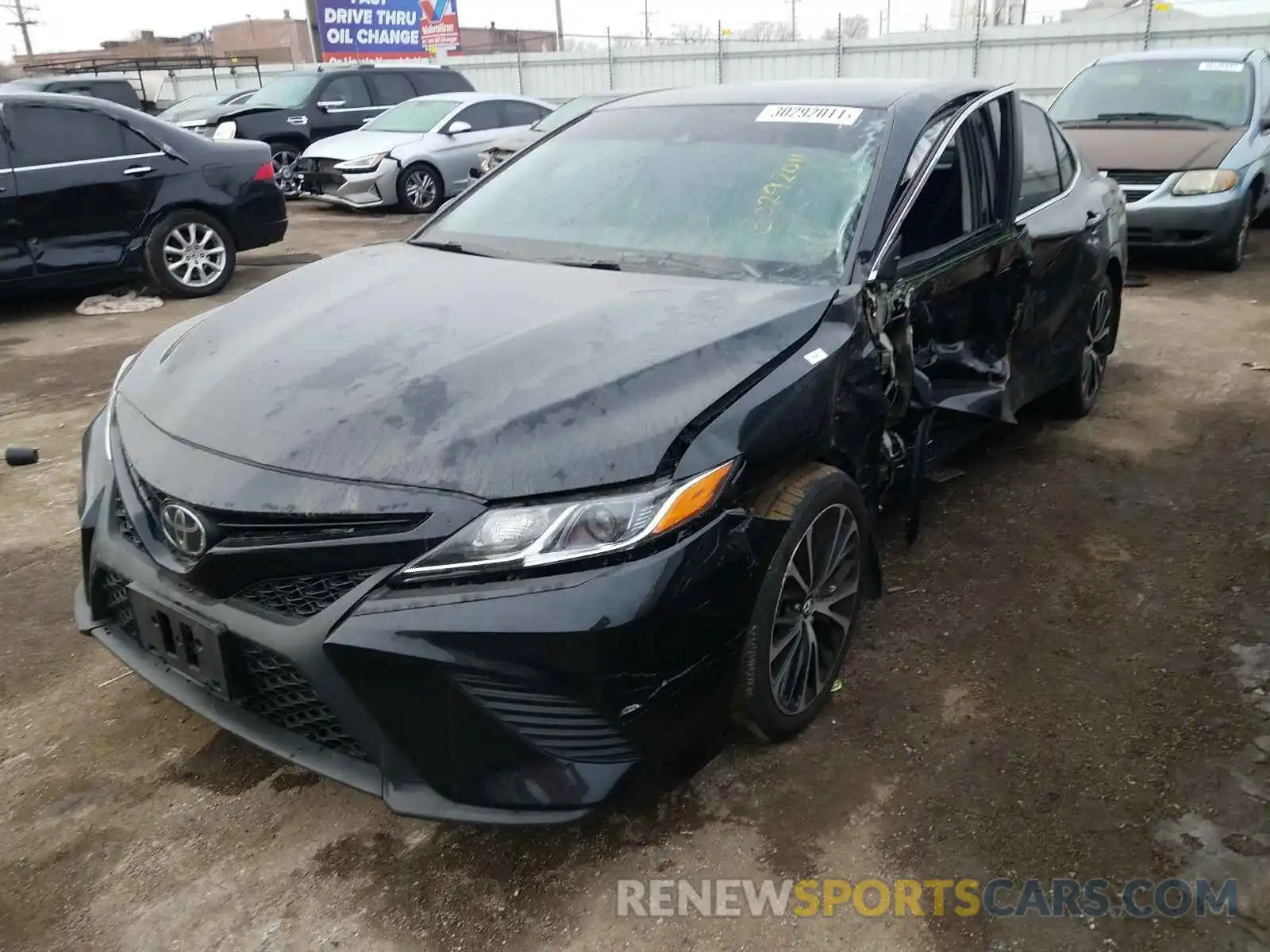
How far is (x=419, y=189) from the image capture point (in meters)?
12.5

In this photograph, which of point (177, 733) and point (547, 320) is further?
point (177, 733)

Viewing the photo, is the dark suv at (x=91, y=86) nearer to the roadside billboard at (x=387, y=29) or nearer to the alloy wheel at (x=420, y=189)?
the alloy wheel at (x=420, y=189)

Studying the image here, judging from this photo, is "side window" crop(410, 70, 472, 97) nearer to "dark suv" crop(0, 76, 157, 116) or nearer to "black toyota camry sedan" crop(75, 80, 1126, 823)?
"dark suv" crop(0, 76, 157, 116)

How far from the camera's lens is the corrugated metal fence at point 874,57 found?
17.7 metres

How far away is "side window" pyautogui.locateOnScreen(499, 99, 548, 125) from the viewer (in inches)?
524

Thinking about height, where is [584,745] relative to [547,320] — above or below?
below

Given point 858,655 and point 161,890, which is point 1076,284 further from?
point 161,890

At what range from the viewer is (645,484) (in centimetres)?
208

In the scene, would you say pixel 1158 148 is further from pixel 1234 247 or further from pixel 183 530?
pixel 183 530

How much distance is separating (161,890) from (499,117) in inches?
486

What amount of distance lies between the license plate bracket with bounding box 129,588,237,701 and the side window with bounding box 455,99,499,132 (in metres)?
11.6

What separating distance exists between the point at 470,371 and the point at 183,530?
2.24 feet

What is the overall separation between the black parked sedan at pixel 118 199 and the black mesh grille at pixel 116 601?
18.6 feet

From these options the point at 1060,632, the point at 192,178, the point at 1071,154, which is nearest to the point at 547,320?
the point at 1060,632
